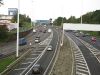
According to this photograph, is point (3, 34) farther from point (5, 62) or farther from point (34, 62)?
point (5, 62)

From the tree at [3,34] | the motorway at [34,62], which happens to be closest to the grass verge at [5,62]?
the motorway at [34,62]

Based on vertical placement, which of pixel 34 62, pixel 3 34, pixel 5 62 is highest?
pixel 3 34

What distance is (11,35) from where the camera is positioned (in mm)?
109188

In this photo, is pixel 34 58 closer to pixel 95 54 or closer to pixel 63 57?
pixel 63 57

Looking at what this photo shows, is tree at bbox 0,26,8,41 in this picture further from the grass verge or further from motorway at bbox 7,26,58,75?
the grass verge

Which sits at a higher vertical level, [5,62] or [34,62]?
[5,62]

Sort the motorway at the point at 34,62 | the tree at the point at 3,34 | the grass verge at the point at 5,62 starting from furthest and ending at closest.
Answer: the tree at the point at 3,34 < the grass verge at the point at 5,62 < the motorway at the point at 34,62

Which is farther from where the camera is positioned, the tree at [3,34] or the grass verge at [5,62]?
the tree at [3,34]

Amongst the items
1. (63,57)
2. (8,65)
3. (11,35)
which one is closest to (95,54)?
(63,57)

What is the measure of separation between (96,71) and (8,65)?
16.5 m

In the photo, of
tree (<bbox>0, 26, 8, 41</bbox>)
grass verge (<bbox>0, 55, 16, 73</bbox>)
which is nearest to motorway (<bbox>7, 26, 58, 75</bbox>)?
grass verge (<bbox>0, 55, 16, 73</bbox>)

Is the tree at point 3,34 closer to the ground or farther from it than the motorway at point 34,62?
farther from it

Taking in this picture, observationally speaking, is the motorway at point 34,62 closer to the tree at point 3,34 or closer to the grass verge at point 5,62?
the grass verge at point 5,62

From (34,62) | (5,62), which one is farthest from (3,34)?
(5,62)
